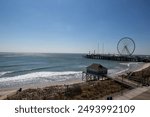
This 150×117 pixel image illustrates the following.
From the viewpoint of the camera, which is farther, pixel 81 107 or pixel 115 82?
pixel 115 82

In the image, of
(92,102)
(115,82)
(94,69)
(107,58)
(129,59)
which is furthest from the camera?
(107,58)

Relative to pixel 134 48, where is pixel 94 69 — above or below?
below

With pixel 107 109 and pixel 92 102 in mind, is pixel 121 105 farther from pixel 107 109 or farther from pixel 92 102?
pixel 92 102

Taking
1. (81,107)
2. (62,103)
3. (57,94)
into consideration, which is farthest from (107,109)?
(57,94)

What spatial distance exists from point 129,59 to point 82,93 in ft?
236

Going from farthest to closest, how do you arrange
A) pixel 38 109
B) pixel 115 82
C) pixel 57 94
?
pixel 115 82 < pixel 57 94 < pixel 38 109

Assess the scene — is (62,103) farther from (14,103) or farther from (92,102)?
(14,103)

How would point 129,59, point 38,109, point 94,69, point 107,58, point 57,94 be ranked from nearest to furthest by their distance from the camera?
point 38,109
point 57,94
point 94,69
point 129,59
point 107,58

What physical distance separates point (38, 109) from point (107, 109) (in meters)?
1.57

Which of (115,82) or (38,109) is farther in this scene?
(115,82)

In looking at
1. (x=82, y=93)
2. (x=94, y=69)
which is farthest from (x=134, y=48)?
(x=82, y=93)

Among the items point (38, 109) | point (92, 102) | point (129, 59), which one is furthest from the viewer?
point (129, 59)

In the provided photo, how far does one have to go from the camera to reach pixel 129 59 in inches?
3169

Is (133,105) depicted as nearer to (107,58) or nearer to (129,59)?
(129,59)
